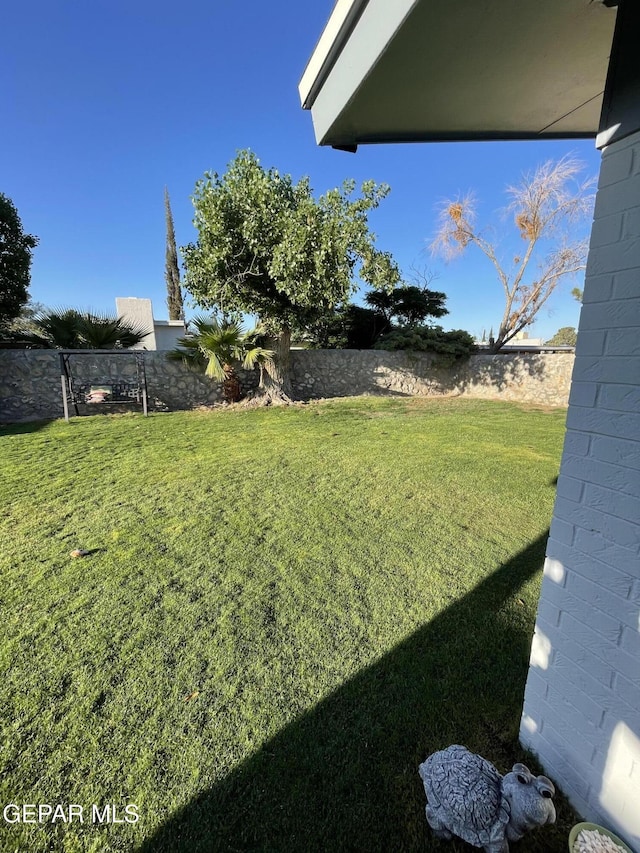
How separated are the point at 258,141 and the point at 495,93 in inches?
335

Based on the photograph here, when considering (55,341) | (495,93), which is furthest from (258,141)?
(495,93)

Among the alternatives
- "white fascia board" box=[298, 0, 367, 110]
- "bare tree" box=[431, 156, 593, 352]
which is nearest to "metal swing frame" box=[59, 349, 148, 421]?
"white fascia board" box=[298, 0, 367, 110]

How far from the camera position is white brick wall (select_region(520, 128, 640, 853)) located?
93 centimetres

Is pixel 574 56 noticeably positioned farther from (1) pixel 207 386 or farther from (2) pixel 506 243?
(2) pixel 506 243

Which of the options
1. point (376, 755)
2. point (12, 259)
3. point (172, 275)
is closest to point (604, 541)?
point (376, 755)

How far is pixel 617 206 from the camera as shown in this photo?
0.95 m

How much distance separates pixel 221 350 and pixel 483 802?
8.45 metres

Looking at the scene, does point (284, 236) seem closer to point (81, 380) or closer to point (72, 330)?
point (72, 330)

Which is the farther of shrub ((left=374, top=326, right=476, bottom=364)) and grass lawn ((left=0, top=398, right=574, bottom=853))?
shrub ((left=374, top=326, right=476, bottom=364))

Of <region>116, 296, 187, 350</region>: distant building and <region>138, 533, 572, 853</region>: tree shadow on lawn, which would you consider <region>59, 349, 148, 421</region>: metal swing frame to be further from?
<region>138, 533, 572, 853</region>: tree shadow on lawn

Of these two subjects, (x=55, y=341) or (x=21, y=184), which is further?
(x=21, y=184)

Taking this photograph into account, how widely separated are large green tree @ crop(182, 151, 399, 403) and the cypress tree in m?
12.9

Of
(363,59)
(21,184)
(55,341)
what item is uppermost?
(21,184)

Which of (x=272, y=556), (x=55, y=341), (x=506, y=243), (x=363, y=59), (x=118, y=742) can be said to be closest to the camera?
(x=363, y=59)
